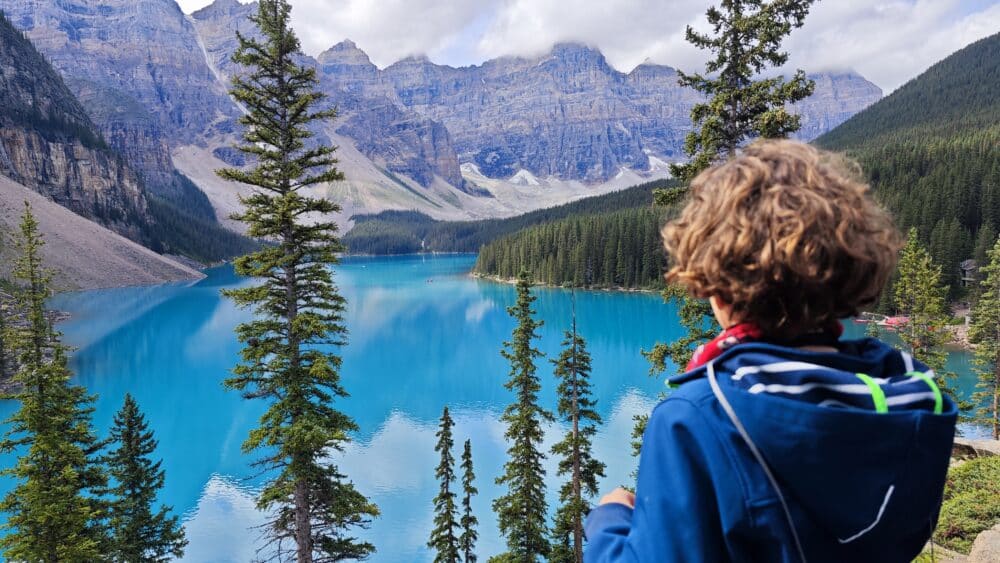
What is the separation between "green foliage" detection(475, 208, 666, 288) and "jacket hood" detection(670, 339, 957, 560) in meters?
75.7

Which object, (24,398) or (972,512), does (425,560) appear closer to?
(24,398)

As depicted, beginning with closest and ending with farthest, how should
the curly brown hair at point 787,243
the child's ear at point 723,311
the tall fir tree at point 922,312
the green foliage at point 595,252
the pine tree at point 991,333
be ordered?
1. the curly brown hair at point 787,243
2. the child's ear at point 723,311
3. the pine tree at point 991,333
4. the tall fir tree at point 922,312
5. the green foliage at point 595,252

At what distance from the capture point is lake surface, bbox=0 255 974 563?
22.6m

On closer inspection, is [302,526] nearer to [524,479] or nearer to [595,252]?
[524,479]

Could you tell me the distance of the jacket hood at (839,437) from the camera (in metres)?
1.09

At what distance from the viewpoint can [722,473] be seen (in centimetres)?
115

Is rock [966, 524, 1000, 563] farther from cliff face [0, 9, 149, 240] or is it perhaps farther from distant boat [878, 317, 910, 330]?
cliff face [0, 9, 149, 240]

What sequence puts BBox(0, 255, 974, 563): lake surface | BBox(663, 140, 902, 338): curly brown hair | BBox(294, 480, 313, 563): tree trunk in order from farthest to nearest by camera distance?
1. BBox(0, 255, 974, 563): lake surface
2. BBox(294, 480, 313, 563): tree trunk
3. BBox(663, 140, 902, 338): curly brown hair

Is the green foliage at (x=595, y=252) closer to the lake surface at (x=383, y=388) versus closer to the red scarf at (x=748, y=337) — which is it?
the lake surface at (x=383, y=388)

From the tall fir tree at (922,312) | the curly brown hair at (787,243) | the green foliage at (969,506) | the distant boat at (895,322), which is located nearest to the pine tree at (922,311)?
the tall fir tree at (922,312)

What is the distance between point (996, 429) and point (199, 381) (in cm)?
4820

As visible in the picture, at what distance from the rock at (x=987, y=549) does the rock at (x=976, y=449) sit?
5.77 m

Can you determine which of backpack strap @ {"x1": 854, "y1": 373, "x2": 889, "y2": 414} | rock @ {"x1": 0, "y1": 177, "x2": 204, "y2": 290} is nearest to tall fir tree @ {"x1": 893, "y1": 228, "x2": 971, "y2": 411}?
backpack strap @ {"x1": 854, "y1": 373, "x2": 889, "y2": 414}

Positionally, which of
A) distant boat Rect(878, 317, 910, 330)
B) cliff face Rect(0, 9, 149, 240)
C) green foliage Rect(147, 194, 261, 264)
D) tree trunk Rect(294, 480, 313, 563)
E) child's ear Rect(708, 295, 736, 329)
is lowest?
tree trunk Rect(294, 480, 313, 563)
